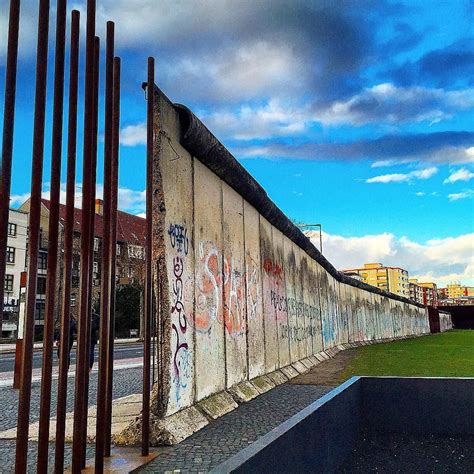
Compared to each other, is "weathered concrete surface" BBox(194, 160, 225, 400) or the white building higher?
the white building

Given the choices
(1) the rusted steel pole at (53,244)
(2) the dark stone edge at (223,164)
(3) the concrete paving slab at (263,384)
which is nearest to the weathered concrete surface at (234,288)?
(2) the dark stone edge at (223,164)

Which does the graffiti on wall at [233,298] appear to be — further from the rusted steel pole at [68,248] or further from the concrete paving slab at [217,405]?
the rusted steel pole at [68,248]

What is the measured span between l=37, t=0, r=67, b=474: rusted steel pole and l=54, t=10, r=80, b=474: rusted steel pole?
0.28ft

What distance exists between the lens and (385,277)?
175875 mm

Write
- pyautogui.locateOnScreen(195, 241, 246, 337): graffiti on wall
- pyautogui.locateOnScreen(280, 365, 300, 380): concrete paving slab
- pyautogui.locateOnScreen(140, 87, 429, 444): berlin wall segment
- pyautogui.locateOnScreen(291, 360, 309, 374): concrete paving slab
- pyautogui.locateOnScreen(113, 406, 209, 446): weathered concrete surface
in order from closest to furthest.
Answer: pyautogui.locateOnScreen(113, 406, 209, 446): weathered concrete surface < pyautogui.locateOnScreen(140, 87, 429, 444): berlin wall segment < pyautogui.locateOnScreen(195, 241, 246, 337): graffiti on wall < pyautogui.locateOnScreen(280, 365, 300, 380): concrete paving slab < pyautogui.locateOnScreen(291, 360, 309, 374): concrete paving slab

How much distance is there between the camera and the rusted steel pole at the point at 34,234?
292 cm

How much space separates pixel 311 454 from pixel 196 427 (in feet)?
9.26

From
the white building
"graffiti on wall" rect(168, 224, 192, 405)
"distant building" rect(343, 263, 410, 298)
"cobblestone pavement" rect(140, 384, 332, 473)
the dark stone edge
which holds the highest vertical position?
"distant building" rect(343, 263, 410, 298)

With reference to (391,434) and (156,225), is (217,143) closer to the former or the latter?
(156,225)

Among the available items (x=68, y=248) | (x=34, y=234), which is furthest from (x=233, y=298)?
(x=34, y=234)

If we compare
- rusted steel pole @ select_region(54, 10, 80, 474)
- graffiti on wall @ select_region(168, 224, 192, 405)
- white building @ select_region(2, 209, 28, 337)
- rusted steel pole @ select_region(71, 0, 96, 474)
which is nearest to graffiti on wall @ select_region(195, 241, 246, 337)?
graffiti on wall @ select_region(168, 224, 192, 405)

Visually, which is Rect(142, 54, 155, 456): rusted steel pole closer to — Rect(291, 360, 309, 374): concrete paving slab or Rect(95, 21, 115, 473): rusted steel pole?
Rect(95, 21, 115, 473): rusted steel pole

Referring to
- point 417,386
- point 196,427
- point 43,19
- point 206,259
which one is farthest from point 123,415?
point 43,19

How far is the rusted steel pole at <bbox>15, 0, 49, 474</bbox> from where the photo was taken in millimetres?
2922
